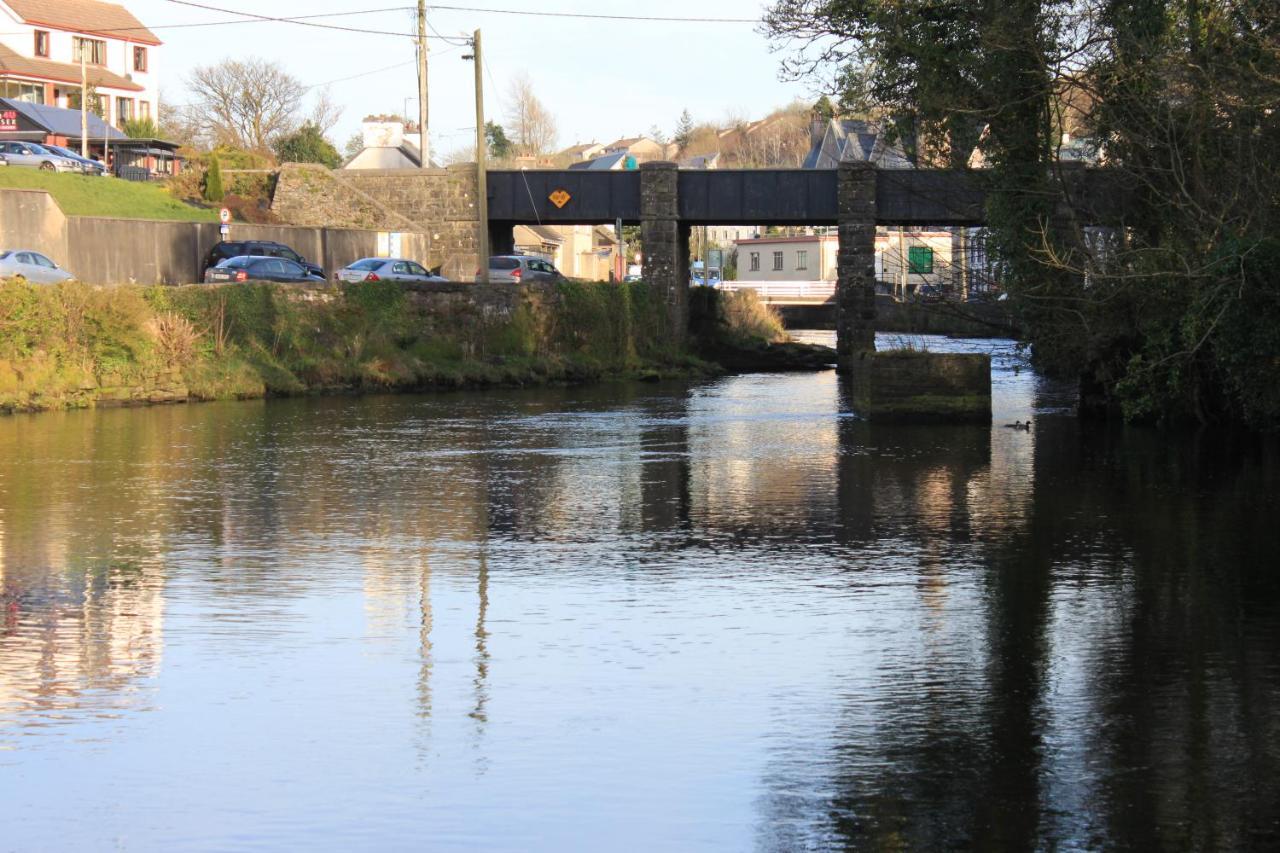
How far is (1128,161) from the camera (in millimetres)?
25531

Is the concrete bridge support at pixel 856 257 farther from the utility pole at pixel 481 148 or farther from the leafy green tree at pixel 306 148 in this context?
the leafy green tree at pixel 306 148

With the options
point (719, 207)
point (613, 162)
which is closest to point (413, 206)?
point (719, 207)

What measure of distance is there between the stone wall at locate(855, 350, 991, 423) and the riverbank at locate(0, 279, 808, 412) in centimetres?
1388

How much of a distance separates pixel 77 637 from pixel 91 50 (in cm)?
9992

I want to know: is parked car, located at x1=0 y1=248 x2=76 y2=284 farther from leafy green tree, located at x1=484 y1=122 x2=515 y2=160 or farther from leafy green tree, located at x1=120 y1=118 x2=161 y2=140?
leafy green tree, located at x1=484 y1=122 x2=515 y2=160

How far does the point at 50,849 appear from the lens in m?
6.36

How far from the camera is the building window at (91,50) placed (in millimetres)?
99875

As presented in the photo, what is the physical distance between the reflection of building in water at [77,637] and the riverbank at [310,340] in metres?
19.8

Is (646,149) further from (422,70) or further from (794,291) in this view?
(422,70)

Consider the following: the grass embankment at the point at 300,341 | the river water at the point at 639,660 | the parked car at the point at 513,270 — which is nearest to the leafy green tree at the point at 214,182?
the parked car at the point at 513,270

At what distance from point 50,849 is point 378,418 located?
22.7 metres

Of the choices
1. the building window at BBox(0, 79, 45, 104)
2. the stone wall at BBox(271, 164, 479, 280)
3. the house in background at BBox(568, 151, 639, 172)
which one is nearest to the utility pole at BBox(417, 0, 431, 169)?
the stone wall at BBox(271, 164, 479, 280)

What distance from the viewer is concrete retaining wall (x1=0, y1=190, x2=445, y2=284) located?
155ft

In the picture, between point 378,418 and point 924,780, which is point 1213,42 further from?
point 924,780
